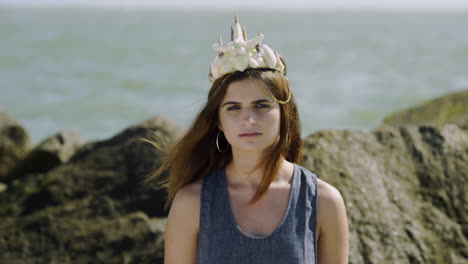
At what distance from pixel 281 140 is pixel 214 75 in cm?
41

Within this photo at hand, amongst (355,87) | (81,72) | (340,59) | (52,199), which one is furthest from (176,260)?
(340,59)

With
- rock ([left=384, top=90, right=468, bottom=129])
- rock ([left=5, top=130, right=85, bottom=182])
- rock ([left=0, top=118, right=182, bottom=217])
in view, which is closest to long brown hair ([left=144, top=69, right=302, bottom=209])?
rock ([left=0, top=118, right=182, bottom=217])

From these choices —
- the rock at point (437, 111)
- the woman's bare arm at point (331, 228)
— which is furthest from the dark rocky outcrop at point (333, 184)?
the rock at point (437, 111)

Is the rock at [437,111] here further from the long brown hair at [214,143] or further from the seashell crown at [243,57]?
the seashell crown at [243,57]

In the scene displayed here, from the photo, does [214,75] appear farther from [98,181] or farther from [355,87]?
[355,87]

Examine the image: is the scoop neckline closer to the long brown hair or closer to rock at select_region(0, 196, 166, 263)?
the long brown hair

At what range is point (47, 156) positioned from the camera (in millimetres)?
6895

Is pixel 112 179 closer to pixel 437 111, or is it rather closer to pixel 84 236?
pixel 84 236

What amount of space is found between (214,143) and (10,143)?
6074 millimetres

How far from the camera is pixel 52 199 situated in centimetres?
466

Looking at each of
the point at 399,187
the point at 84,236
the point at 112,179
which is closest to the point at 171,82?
the point at 112,179

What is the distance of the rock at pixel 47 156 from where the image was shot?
686 centimetres

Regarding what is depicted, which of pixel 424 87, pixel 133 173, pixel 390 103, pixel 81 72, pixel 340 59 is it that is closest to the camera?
pixel 133 173

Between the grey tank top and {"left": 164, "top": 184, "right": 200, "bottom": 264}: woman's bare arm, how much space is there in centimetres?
3
